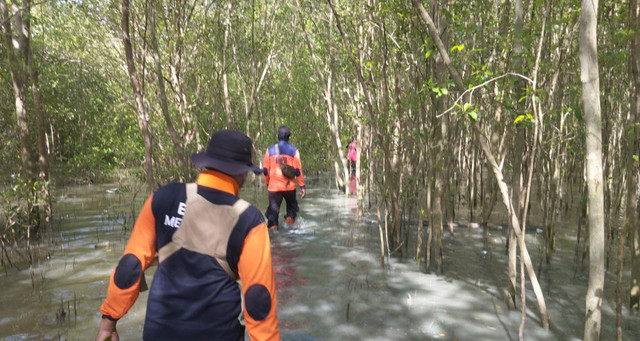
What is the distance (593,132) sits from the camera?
2.64 m

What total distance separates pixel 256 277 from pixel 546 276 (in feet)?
16.3

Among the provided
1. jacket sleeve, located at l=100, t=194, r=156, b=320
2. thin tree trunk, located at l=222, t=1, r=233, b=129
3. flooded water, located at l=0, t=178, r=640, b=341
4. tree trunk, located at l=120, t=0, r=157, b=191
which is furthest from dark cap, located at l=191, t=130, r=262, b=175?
thin tree trunk, located at l=222, t=1, r=233, b=129

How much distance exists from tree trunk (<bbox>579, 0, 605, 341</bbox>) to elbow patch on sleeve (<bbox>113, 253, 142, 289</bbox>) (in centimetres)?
271

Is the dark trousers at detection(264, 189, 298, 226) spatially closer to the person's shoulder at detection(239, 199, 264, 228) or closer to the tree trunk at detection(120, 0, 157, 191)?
the tree trunk at detection(120, 0, 157, 191)

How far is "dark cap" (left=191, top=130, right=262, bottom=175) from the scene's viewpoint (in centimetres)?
192

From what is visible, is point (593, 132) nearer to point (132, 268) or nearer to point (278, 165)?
point (132, 268)

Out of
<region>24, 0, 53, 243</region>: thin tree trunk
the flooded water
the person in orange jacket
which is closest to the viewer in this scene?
the flooded water

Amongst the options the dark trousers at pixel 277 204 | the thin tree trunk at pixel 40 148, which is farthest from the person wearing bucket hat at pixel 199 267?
the thin tree trunk at pixel 40 148

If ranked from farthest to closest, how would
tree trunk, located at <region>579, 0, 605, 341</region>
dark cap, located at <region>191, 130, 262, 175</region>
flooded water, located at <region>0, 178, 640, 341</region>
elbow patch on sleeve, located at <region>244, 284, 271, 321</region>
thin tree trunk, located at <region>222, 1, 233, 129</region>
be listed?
thin tree trunk, located at <region>222, 1, 233, 129</region>
flooded water, located at <region>0, 178, 640, 341</region>
tree trunk, located at <region>579, 0, 605, 341</region>
dark cap, located at <region>191, 130, 262, 175</region>
elbow patch on sleeve, located at <region>244, 284, 271, 321</region>

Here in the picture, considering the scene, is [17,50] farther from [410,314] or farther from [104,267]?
[410,314]

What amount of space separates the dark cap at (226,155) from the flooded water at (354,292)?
7.89 ft

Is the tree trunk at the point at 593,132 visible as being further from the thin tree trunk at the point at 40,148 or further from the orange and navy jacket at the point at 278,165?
the thin tree trunk at the point at 40,148

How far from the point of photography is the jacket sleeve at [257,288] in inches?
69.1

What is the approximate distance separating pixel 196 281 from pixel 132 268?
0.30 metres
